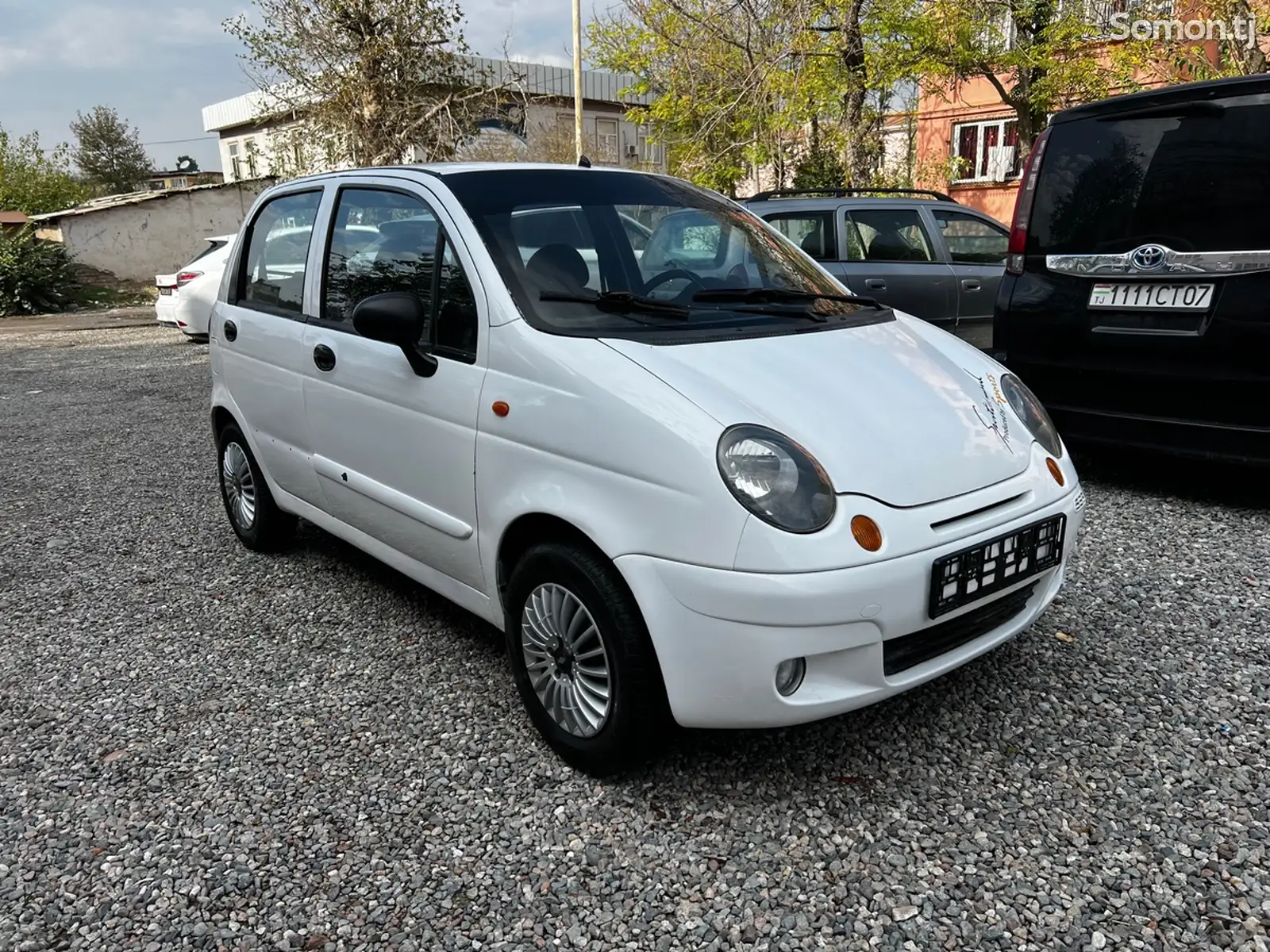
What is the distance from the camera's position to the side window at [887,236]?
798 centimetres

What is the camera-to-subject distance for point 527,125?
24.2 m

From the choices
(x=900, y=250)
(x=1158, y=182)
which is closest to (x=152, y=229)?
(x=900, y=250)

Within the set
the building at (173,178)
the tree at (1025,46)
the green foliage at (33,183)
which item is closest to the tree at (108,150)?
the building at (173,178)

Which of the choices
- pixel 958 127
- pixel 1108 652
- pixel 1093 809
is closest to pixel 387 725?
pixel 1093 809

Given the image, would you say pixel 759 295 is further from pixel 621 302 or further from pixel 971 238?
pixel 971 238

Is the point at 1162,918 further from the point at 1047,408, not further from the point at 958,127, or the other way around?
the point at 958,127

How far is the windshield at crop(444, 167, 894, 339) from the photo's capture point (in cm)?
282

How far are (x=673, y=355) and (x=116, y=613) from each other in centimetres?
289

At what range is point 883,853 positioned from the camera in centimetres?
234

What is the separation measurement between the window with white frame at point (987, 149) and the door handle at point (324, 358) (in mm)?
18003

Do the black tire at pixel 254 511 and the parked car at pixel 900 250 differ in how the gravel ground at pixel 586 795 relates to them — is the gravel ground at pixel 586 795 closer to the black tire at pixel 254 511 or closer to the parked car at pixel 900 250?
the black tire at pixel 254 511

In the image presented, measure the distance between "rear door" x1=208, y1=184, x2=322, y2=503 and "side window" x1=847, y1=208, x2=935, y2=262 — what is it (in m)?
5.14

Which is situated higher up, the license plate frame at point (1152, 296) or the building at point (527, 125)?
the building at point (527, 125)

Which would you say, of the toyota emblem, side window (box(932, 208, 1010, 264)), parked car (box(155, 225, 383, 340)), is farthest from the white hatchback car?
parked car (box(155, 225, 383, 340))
